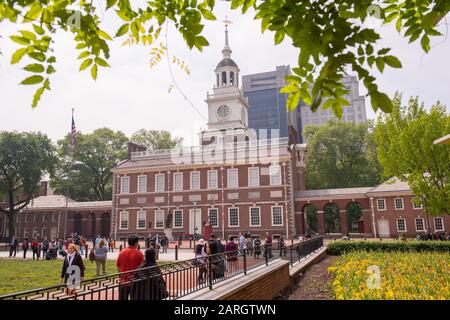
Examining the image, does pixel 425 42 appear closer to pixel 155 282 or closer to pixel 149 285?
pixel 149 285

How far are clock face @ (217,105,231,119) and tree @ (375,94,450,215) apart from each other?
2874 centimetres

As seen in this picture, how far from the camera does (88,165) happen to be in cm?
6069

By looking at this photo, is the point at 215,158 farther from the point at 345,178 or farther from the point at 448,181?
the point at 448,181

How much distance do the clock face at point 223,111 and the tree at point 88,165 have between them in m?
19.6

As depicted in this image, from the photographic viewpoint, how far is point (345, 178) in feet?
186

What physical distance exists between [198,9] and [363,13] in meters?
1.76

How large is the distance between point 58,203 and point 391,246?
4740 centimetres

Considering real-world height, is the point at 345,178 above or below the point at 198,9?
above

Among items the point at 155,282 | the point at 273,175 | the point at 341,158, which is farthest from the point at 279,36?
the point at 341,158

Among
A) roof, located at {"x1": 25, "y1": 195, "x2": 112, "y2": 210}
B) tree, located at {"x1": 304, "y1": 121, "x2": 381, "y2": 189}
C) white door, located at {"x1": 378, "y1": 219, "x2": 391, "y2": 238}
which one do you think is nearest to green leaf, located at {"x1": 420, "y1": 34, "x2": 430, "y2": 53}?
white door, located at {"x1": 378, "y1": 219, "x2": 391, "y2": 238}

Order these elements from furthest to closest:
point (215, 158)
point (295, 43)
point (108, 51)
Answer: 1. point (215, 158)
2. point (108, 51)
3. point (295, 43)

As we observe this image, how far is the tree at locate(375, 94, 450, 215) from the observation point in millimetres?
23625
